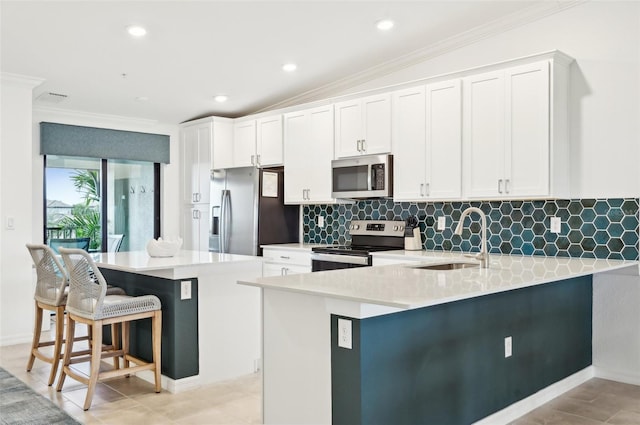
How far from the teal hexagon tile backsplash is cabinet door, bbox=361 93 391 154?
0.61 m

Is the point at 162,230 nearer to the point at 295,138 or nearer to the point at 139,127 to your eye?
the point at 139,127

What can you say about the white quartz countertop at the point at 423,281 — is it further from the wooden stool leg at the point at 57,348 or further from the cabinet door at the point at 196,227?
the cabinet door at the point at 196,227

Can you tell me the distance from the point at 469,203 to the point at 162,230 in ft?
13.3

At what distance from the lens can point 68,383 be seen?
3553 mm

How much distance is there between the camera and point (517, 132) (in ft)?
12.0

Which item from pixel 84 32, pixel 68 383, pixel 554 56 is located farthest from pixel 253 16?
pixel 68 383

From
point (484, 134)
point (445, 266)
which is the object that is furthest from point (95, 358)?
point (484, 134)

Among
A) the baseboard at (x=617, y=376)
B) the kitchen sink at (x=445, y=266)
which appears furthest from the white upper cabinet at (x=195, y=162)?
the baseboard at (x=617, y=376)

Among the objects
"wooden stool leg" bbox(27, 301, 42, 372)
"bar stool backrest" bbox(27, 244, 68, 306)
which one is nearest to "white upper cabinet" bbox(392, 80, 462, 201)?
"bar stool backrest" bbox(27, 244, 68, 306)

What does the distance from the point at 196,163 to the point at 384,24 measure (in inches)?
127

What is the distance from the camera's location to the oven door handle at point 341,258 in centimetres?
431

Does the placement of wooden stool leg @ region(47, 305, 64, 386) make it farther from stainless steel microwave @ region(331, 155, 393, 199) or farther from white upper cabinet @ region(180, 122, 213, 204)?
white upper cabinet @ region(180, 122, 213, 204)

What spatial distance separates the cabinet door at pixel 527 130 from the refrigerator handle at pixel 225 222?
309cm

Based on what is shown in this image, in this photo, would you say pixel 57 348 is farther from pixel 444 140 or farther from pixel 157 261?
pixel 444 140
